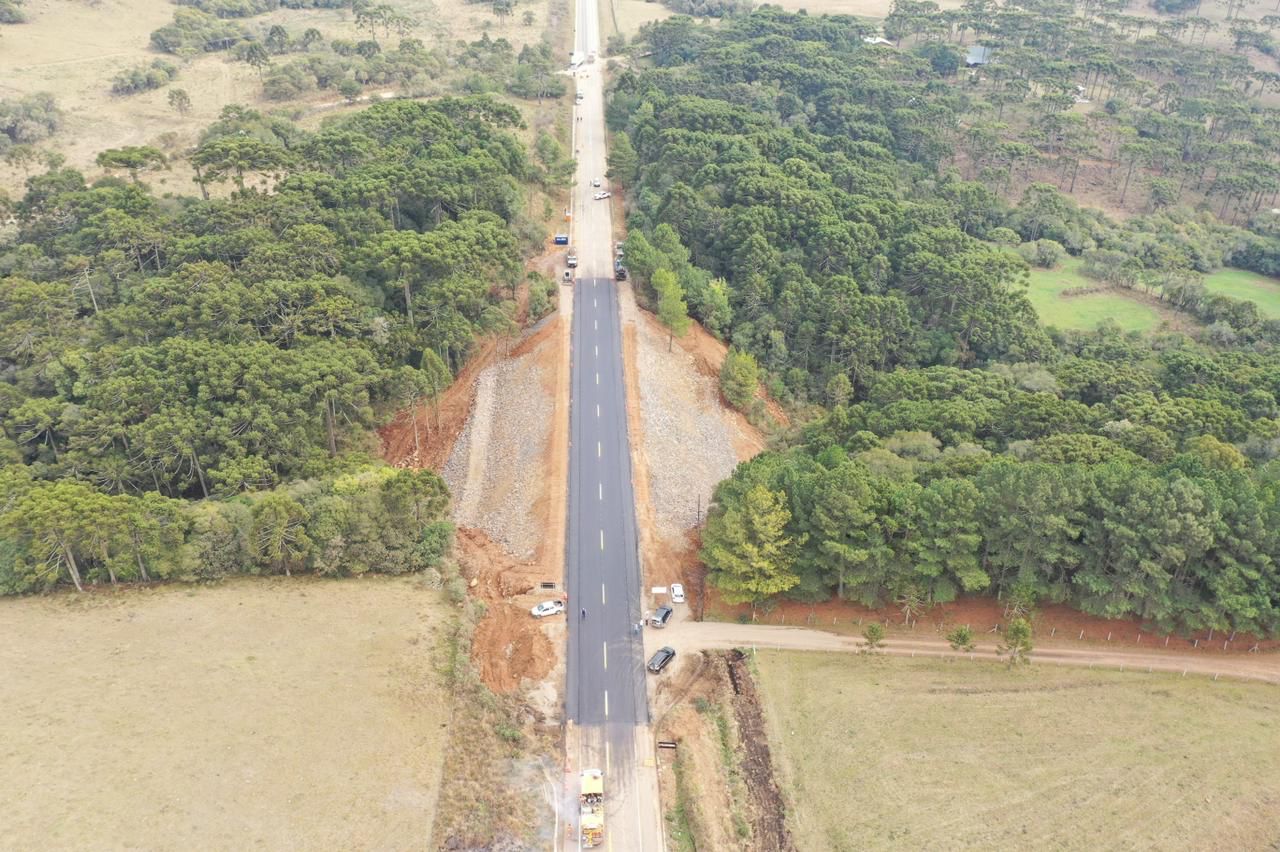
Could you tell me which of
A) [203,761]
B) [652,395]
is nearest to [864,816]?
[203,761]

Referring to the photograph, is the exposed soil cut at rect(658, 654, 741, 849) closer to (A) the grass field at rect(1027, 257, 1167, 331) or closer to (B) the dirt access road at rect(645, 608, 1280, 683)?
(B) the dirt access road at rect(645, 608, 1280, 683)

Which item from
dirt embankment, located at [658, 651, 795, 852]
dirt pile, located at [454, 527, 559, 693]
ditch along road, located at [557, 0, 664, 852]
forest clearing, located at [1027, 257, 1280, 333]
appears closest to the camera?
dirt embankment, located at [658, 651, 795, 852]

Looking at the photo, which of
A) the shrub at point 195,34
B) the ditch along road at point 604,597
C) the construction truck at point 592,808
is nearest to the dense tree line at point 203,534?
the ditch along road at point 604,597

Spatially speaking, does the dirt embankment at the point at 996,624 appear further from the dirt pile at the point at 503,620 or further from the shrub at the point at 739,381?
the shrub at the point at 739,381

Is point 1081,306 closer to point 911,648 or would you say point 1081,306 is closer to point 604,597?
point 911,648

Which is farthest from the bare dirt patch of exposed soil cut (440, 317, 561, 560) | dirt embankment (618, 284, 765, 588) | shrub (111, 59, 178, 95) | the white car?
shrub (111, 59, 178, 95)
